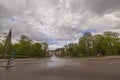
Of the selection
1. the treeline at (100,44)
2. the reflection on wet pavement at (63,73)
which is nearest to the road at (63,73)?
the reflection on wet pavement at (63,73)

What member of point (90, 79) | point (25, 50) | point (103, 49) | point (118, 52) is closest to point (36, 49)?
point (25, 50)

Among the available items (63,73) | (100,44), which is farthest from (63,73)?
(100,44)

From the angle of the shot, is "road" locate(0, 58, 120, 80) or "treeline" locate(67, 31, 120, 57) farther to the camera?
"treeline" locate(67, 31, 120, 57)

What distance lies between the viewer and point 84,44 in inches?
3263

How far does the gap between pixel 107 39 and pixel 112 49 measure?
16.7 feet

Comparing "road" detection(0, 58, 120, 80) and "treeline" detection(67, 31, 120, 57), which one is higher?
"treeline" detection(67, 31, 120, 57)

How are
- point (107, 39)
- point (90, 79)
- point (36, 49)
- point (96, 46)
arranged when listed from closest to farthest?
point (90, 79) → point (107, 39) → point (96, 46) → point (36, 49)

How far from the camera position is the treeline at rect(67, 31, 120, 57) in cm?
7800

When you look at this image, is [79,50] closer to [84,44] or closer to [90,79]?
[84,44]

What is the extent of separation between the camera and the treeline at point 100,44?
7800cm

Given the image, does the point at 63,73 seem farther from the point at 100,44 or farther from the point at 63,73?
the point at 100,44

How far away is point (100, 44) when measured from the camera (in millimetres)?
81875

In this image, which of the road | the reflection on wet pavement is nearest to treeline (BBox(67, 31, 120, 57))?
the road

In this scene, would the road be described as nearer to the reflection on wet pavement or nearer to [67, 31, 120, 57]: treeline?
the reflection on wet pavement
